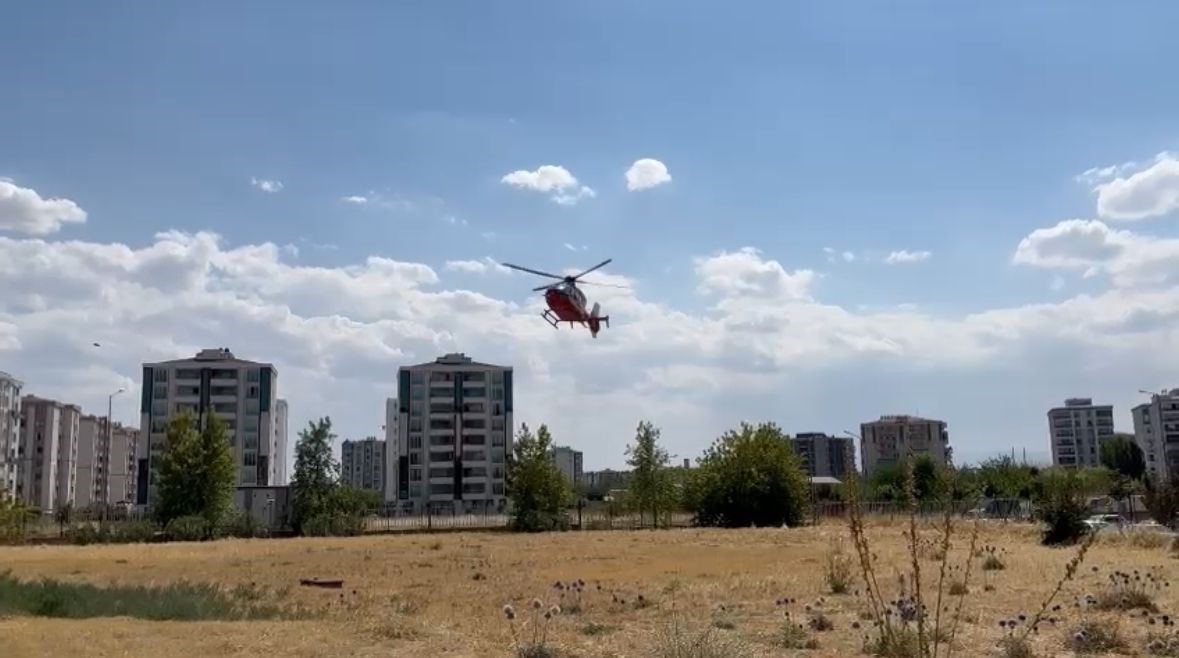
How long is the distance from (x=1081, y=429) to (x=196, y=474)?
537 ft

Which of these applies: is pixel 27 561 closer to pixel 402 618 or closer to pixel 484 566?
pixel 484 566

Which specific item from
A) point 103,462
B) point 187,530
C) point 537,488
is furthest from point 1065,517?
point 103,462

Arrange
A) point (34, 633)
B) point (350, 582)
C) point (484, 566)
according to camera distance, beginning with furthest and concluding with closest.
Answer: point (484, 566) → point (350, 582) → point (34, 633)

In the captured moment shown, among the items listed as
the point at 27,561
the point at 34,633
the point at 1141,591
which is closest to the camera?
the point at 34,633

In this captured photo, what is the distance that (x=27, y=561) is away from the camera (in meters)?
32.0

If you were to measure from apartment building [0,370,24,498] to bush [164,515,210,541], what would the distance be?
65.7 m

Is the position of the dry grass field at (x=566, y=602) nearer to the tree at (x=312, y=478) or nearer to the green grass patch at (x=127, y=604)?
the green grass patch at (x=127, y=604)

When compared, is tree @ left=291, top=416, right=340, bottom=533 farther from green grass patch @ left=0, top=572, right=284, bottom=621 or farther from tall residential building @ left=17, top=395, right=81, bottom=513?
tall residential building @ left=17, top=395, right=81, bottom=513

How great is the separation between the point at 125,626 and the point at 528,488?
153 feet

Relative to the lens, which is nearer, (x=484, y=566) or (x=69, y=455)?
(x=484, y=566)

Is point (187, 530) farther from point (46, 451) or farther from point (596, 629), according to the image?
point (46, 451)

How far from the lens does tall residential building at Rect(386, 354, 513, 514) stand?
11769 cm

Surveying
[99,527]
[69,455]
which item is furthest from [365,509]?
[69,455]

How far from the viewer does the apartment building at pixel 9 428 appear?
108m
